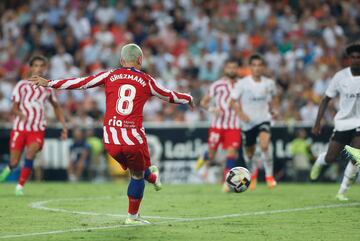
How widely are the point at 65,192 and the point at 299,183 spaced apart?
7.51 metres

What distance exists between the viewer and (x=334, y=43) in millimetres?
27578

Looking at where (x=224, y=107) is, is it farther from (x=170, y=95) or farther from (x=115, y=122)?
(x=115, y=122)

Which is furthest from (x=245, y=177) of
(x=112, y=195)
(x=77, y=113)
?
(x=77, y=113)

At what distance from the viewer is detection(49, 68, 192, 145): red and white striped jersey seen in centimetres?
1188

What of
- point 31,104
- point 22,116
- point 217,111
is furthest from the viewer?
point 217,111

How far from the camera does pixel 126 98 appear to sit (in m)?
11.9

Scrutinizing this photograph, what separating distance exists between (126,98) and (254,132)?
6971 mm

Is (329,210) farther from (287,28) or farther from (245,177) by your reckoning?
(287,28)

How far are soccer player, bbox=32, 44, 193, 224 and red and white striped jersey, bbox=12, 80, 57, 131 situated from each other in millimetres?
5373

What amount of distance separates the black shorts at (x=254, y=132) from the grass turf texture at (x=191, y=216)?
0.98 meters

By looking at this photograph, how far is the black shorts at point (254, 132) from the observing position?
1833 cm

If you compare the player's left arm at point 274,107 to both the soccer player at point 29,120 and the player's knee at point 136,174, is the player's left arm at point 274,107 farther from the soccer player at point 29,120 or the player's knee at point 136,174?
the player's knee at point 136,174

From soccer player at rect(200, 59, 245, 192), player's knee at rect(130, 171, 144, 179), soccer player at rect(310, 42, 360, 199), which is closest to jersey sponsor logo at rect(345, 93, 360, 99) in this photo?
soccer player at rect(310, 42, 360, 199)

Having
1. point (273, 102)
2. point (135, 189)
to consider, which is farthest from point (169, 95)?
point (273, 102)
